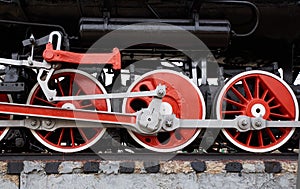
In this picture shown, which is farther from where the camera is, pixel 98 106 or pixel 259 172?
pixel 98 106

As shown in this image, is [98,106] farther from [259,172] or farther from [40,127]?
[259,172]

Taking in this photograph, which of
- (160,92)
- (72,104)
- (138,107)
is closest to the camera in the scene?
(160,92)

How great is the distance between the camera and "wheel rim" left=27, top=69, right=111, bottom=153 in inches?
129

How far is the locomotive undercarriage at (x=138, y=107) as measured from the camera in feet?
10.4

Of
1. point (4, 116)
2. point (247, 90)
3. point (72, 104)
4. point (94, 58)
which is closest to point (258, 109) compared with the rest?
point (247, 90)

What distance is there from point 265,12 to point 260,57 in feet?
3.03

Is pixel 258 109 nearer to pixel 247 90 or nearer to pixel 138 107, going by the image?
pixel 247 90


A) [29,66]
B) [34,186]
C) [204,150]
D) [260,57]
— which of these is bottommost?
[34,186]

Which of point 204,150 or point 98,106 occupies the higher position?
point 98,106

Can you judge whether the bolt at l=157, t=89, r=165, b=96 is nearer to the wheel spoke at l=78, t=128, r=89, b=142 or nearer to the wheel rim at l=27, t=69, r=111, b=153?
the wheel rim at l=27, t=69, r=111, b=153

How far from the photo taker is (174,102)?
3.38 meters

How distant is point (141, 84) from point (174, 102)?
0.28m

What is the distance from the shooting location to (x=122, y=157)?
124 inches

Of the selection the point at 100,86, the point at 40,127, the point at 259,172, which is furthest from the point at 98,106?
the point at 259,172
